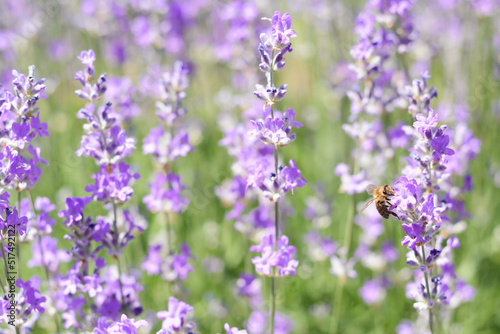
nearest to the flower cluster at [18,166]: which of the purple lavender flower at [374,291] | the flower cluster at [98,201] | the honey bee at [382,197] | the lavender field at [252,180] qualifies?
the lavender field at [252,180]

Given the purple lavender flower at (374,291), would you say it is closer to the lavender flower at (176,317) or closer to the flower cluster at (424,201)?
the flower cluster at (424,201)

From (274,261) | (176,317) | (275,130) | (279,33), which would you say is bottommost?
(176,317)

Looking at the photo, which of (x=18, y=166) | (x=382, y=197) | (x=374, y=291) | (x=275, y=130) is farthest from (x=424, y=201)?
(x=374, y=291)

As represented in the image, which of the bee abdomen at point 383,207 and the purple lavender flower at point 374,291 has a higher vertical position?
the bee abdomen at point 383,207

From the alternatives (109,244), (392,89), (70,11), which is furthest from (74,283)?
(70,11)

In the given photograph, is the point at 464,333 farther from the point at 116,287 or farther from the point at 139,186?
the point at 139,186

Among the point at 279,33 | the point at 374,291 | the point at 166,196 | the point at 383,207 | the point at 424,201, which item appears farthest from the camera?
the point at 374,291

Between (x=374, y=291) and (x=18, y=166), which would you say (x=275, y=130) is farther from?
(x=374, y=291)

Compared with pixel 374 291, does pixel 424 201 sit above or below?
above

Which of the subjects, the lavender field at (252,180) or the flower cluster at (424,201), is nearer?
the flower cluster at (424,201)

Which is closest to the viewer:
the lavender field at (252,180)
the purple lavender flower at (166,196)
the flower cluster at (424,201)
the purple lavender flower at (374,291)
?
the flower cluster at (424,201)
